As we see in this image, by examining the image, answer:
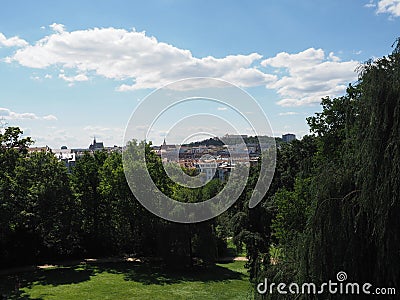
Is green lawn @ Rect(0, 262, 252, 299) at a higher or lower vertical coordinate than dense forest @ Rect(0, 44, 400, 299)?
lower

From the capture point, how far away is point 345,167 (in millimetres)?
7285

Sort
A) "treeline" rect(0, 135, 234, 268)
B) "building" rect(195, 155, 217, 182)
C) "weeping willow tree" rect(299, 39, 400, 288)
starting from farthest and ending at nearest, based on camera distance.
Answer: "building" rect(195, 155, 217, 182) < "treeline" rect(0, 135, 234, 268) < "weeping willow tree" rect(299, 39, 400, 288)

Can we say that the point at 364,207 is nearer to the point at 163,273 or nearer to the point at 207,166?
the point at 163,273

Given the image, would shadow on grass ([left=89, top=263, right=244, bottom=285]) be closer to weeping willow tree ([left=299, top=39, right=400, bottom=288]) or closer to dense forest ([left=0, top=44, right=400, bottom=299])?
dense forest ([left=0, top=44, right=400, bottom=299])

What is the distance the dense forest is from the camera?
637 centimetres

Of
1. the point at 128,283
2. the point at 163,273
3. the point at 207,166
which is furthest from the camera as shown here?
the point at 207,166

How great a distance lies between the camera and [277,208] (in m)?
17.2

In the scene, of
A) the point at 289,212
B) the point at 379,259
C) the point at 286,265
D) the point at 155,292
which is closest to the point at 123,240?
the point at 155,292

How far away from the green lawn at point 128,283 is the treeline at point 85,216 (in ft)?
4.20

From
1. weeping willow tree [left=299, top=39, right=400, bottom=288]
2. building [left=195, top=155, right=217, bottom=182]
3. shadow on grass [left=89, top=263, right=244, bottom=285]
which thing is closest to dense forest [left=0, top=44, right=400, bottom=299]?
weeping willow tree [left=299, top=39, right=400, bottom=288]

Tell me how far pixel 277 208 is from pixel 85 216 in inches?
448

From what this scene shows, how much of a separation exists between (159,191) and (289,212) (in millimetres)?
8159

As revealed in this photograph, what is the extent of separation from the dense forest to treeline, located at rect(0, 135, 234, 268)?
55 millimetres

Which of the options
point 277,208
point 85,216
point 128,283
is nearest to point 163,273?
point 128,283
